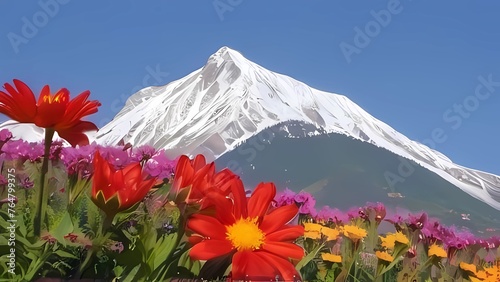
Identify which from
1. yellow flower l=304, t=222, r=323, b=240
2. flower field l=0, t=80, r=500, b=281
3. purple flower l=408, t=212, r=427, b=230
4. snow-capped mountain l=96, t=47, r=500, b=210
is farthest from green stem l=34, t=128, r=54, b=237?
snow-capped mountain l=96, t=47, r=500, b=210

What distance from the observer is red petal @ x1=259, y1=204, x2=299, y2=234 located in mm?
575

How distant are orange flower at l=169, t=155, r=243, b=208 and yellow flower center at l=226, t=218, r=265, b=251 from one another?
0.04 meters

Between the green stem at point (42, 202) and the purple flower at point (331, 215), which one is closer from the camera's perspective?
the green stem at point (42, 202)

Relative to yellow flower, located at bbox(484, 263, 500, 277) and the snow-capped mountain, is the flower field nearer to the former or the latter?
yellow flower, located at bbox(484, 263, 500, 277)

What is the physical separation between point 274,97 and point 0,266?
469 centimetres

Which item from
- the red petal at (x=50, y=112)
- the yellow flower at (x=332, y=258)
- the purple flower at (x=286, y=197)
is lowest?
the yellow flower at (x=332, y=258)

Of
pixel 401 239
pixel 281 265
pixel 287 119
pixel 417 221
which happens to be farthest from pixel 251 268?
pixel 287 119

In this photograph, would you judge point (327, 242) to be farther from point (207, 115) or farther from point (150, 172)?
point (207, 115)

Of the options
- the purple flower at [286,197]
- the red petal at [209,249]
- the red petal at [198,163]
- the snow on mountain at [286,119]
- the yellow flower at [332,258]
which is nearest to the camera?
the red petal at [209,249]

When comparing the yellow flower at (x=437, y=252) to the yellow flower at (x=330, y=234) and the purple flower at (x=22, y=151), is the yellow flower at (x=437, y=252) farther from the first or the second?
the purple flower at (x=22, y=151)

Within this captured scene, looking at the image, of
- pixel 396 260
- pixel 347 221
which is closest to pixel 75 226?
pixel 396 260

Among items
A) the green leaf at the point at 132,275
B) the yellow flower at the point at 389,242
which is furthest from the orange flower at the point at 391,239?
the green leaf at the point at 132,275

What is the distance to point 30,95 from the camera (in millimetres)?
606

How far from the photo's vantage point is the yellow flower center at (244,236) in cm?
55
